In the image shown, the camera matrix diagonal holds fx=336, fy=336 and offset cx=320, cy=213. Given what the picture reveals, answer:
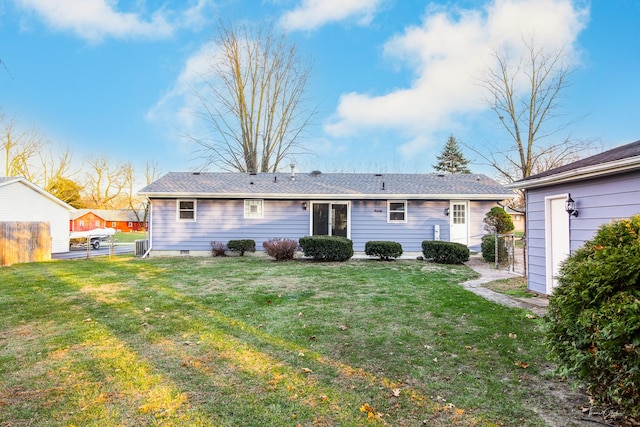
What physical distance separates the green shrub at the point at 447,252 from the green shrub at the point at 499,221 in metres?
2.03

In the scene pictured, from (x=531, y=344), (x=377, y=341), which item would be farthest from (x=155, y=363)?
(x=531, y=344)

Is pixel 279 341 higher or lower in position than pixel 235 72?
lower

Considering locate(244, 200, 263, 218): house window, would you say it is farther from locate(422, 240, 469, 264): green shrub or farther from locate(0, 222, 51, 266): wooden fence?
locate(0, 222, 51, 266): wooden fence

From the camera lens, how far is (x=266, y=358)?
3.45 metres

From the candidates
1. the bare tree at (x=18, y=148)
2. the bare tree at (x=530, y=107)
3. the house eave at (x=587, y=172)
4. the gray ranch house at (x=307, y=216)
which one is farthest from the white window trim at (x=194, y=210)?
the bare tree at (x=18, y=148)

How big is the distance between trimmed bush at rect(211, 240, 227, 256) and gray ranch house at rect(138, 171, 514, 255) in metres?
0.28

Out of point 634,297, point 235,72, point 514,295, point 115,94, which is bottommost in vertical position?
point 514,295

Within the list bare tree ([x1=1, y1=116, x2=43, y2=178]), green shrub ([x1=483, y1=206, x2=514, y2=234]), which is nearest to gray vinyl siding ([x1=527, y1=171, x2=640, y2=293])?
green shrub ([x1=483, y1=206, x2=514, y2=234])

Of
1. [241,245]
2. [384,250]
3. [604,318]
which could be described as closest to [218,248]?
[241,245]

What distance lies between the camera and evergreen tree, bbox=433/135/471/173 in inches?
1439

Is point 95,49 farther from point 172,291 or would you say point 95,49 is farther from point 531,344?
point 531,344

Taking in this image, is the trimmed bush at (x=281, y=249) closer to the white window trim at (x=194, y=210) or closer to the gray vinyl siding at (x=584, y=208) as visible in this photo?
the white window trim at (x=194, y=210)

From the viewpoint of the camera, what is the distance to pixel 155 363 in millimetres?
3295

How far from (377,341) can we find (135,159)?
141 feet
